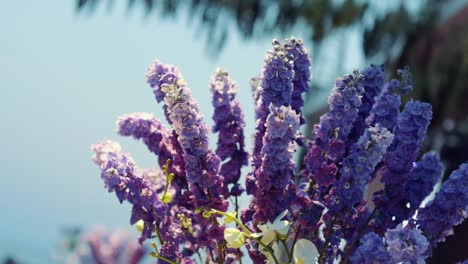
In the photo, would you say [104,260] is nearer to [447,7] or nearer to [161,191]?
[161,191]

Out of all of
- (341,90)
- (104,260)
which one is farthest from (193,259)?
(104,260)

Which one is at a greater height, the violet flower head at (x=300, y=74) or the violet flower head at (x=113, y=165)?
the violet flower head at (x=300, y=74)

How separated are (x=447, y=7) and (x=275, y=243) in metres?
6.32

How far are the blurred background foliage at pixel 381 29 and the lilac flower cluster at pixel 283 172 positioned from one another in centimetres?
577

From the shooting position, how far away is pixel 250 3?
266 inches

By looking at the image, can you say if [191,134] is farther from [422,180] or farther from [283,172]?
[422,180]

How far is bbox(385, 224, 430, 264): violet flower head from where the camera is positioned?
0.64m

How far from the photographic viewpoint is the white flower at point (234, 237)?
701mm

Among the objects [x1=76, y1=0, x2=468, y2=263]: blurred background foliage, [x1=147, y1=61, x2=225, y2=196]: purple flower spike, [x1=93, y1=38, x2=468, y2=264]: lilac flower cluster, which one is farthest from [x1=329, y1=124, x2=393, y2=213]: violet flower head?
[x1=76, y1=0, x2=468, y2=263]: blurred background foliage

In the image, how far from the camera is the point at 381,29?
6.76 meters

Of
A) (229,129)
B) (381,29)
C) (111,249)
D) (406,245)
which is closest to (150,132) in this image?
(229,129)

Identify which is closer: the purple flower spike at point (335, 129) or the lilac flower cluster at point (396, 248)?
the lilac flower cluster at point (396, 248)

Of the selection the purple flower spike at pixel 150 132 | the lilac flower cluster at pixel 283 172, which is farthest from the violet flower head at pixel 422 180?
the purple flower spike at pixel 150 132

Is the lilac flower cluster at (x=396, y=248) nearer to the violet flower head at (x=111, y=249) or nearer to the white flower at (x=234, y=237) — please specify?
the white flower at (x=234, y=237)
